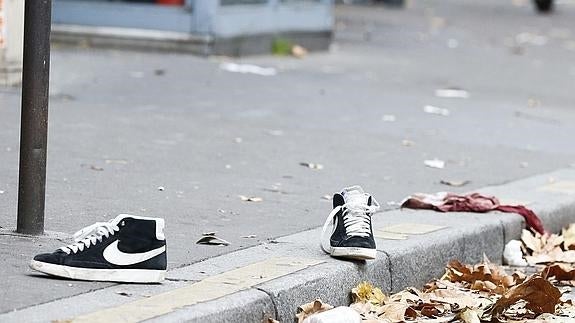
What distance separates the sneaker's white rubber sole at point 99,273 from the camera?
13.1 feet

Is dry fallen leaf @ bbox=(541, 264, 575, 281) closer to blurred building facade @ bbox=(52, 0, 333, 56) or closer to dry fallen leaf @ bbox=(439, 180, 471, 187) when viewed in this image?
dry fallen leaf @ bbox=(439, 180, 471, 187)

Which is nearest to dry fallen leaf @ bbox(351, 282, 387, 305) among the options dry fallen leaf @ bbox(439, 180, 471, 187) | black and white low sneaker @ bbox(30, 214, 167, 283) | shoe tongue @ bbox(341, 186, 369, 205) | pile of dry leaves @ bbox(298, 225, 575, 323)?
pile of dry leaves @ bbox(298, 225, 575, 323)

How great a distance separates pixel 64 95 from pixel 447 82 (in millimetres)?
4438

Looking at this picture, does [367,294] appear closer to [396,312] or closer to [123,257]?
[396,312]

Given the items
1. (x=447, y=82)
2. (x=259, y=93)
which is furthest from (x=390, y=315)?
(x=447, y=82)

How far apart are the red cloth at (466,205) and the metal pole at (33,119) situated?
1.96m

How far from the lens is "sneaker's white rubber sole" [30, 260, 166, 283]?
157 inches

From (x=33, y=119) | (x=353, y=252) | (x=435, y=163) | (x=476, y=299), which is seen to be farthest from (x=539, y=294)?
(x=435, y=163)

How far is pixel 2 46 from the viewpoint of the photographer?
29.3ft

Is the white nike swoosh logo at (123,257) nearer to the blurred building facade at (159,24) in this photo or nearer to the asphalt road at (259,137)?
the asphalt road at (259,137)

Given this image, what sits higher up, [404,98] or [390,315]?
[390,315]

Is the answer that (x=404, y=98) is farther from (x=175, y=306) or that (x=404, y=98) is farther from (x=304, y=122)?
(x=175, y=306)

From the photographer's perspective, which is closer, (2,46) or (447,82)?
(2,46)

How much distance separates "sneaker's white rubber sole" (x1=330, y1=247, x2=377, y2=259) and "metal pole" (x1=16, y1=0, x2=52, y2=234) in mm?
1022
